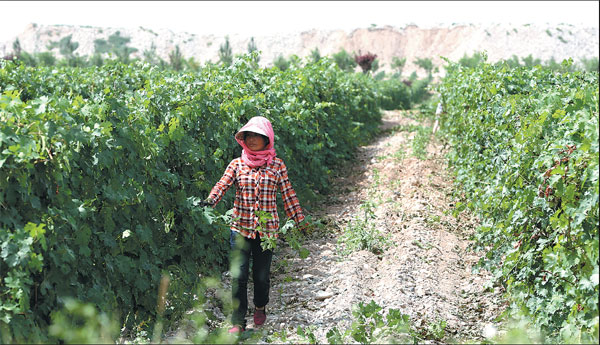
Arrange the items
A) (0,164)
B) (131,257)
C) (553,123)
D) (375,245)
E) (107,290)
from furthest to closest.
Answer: (375,245) → (553,123) → (131,257) → (107,290) → (0,164)

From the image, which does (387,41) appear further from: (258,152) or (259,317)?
(259,317)

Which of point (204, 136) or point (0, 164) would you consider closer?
point (0, 164)

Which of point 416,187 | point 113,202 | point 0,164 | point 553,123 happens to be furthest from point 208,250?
point 416,187

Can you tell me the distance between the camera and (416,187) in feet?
29.3

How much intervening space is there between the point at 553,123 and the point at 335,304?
2307mm

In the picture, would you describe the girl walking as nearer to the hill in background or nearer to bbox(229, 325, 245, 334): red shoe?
bbox(229, 325, 245, 334): red shoe

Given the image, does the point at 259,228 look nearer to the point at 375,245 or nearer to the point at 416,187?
the point at 375,245

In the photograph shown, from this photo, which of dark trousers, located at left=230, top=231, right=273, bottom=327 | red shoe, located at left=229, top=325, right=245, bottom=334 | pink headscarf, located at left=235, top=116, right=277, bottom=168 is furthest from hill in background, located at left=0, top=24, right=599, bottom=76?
red shoe, located at left=229, top=325, right=245, bottom=334

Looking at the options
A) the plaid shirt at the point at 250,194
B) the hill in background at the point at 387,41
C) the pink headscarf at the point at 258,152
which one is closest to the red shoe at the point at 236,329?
the plaid shirt at the point at 250,194

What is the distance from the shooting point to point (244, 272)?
14.4ft

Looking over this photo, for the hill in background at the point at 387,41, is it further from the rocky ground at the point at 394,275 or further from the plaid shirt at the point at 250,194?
the plaid shirt at the point at 250,194

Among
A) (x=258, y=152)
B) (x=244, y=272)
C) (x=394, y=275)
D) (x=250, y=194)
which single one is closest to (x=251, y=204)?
(x=250, y=194)

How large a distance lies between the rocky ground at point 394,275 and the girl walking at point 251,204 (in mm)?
327

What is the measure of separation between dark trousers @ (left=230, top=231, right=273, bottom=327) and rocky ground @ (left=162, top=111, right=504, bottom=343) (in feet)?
0.84
